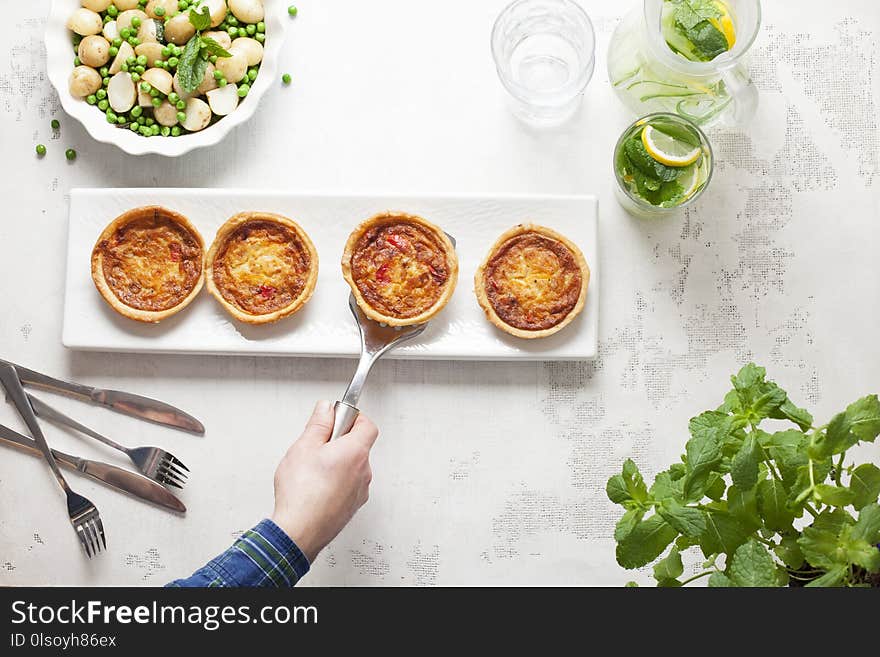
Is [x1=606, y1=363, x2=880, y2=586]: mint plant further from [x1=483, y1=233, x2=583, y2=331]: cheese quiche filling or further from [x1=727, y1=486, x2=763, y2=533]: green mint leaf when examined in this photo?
[x1=483, y1=233, x2=583, y2=331]: cheese quiche filling

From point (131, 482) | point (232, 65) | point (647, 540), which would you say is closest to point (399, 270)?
point (232, 65)

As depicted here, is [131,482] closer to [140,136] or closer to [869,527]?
[140,136]

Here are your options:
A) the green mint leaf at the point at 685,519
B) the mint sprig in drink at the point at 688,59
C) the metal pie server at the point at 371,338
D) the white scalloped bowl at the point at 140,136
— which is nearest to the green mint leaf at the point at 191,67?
the white scalloped bowl at the point at 140,136

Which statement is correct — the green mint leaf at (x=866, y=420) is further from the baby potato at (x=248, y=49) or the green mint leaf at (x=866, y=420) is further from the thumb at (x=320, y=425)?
the baby potato at (x=248, y=49)

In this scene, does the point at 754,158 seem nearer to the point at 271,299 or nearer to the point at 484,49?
the point at 484,49

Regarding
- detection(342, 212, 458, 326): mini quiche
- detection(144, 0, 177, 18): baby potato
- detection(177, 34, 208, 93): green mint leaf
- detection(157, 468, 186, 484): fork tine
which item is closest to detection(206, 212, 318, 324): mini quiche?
detection(342, 212, 458, 326): mini quiche

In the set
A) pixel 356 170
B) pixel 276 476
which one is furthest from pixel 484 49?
pixel 276 476
